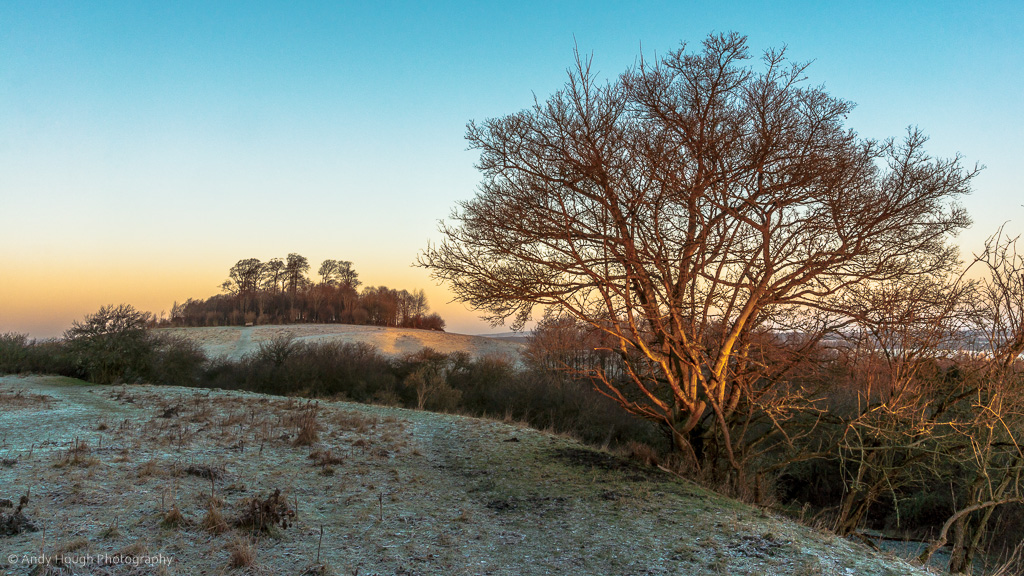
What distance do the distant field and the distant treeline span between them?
5026 millimetres

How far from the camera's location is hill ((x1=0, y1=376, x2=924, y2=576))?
4.55 m

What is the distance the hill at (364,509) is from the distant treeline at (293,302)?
4856cm

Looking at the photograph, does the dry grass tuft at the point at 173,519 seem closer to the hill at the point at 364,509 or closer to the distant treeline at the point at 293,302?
the hill at the point at 364,509

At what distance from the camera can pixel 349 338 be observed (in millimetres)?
44219

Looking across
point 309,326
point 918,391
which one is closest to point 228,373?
point 309,326

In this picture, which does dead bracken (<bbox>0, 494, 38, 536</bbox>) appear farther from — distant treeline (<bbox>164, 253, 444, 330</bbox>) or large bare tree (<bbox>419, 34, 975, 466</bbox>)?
distant treeline (<bbox>164, 253, 444, 330</bbox>)

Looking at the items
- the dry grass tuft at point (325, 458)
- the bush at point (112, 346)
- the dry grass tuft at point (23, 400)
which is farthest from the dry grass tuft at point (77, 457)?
the bush at point (112, 346)

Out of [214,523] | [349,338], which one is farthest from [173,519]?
[349,338]

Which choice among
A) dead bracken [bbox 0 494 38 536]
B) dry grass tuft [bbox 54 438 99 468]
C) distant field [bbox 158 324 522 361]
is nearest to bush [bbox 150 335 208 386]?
distant field [bbox 158 324 522 361]

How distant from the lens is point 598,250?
8.23 metres

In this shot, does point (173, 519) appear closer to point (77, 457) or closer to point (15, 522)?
point (15, 522)

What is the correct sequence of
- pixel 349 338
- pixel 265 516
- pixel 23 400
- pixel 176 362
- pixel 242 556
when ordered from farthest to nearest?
pixel 349 338
pixel 176 362
pixel 23 400
pixel 265 516
pixel 242 556

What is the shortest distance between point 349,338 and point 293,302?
17.1 metres

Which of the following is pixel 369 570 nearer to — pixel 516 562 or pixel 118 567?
pixel 516 562
